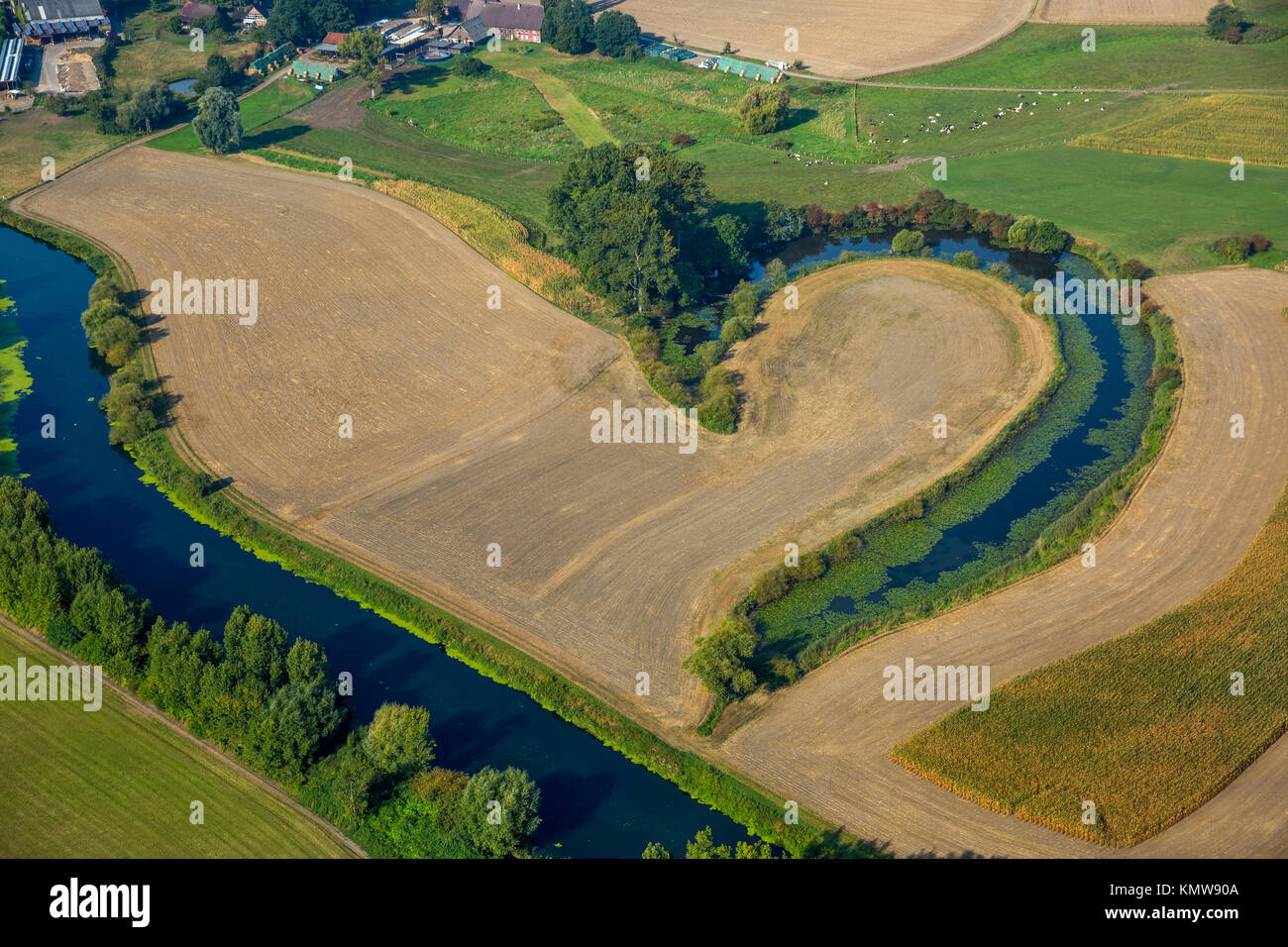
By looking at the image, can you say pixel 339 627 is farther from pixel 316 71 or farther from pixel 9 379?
pixel 316 71

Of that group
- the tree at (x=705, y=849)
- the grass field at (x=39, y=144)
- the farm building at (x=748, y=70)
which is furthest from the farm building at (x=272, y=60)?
the tree at (x=705, y=849)

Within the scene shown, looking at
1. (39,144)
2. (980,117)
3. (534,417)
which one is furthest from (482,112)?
(534,417)

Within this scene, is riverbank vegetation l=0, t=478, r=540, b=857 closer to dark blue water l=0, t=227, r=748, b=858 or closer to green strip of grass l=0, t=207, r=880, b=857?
dark blue water l=0, t=227, r=748, b=858

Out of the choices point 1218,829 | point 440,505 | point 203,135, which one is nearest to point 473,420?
point 440,505

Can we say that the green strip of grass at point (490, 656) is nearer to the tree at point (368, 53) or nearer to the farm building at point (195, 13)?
the tree at point (368, 53)

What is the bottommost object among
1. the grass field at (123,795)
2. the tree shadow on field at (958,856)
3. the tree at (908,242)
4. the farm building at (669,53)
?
the grass field at (123,795)

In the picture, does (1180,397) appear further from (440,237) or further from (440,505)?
(440,237)
